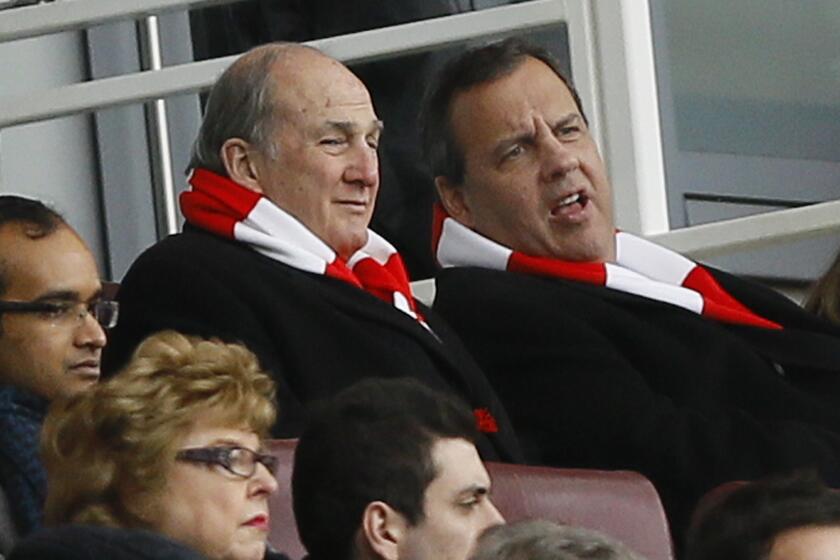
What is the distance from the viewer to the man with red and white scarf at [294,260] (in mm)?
5387

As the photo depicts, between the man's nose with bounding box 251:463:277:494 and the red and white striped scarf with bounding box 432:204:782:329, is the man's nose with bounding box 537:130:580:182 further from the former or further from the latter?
the man's nose with bounding box 251:463:277:494

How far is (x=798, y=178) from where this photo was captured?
7383 millimetres

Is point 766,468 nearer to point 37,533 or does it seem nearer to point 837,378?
point 837,378

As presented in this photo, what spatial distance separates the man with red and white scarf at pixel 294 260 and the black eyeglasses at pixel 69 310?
3cm

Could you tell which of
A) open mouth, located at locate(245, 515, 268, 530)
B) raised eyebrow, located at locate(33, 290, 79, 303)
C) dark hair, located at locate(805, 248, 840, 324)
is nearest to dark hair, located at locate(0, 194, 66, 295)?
raised eyebrow, located at locate(33, 290, 79, 303)

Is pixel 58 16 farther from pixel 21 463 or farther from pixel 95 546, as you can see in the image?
pixel 95 546

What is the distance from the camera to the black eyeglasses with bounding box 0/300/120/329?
5.36m

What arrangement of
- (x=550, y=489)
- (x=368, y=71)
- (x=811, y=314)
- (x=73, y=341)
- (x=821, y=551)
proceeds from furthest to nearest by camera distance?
(x=368, y=71) → (x=811, y=314) → (x=73, y=341) → (x=550, y=489) → (x=821, y=551)

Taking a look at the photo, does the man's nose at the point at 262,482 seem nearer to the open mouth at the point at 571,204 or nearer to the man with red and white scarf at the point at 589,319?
the man with red and white scarf at the point at 589,319

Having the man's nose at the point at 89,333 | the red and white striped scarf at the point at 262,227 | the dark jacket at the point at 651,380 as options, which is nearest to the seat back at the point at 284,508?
the man's nose at the point at 89,333

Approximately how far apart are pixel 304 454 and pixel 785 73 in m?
3.00

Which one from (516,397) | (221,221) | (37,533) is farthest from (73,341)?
(37,533)

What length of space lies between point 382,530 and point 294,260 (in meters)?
1.18

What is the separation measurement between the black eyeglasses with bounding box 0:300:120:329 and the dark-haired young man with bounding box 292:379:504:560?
0.93m
